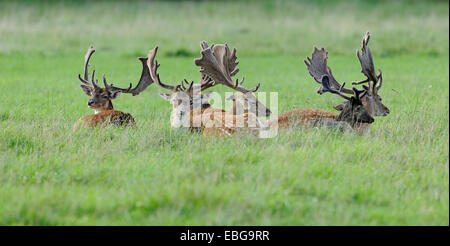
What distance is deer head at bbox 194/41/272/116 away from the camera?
9.21m

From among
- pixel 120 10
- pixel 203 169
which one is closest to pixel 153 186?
pixel 203 169

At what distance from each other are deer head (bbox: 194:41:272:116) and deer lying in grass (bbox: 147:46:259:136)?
0.14m

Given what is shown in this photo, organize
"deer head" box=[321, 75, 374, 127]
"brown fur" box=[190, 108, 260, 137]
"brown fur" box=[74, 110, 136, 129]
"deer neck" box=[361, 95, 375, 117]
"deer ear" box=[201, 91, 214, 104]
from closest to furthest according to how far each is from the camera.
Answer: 1. "brown fur" box=[190, 108, 260, 137]
2. "deer head" box=[321, 75, 374, 127]
3. "deer neck" box=[361, 95, 375, 117]
4. "brown fur" box=[74, 110, 136, 129]
5. "deer ear" box=[201, 91, 214, 104]

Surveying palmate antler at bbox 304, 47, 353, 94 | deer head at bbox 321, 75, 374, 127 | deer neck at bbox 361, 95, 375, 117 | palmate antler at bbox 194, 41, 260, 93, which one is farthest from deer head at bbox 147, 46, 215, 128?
deer neck at bbox 361, 95, 375, 117

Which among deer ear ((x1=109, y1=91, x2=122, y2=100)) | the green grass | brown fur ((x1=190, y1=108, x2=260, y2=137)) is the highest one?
deer ear ((x1=109, y1=91, x2=122, y2=100))

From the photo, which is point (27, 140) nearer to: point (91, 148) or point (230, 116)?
point (91, 148)

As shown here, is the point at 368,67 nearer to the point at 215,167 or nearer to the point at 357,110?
the point at 357,110

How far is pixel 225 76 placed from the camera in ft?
30.7

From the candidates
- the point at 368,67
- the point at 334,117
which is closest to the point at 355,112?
the point at 334,117

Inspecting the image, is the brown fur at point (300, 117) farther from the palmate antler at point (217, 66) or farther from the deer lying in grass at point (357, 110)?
the palmate antler at point (217, 66)

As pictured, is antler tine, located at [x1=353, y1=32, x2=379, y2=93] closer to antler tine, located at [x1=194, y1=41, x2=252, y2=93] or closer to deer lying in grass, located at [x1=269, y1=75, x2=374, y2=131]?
deer lying in grass, located at [x1=269, y1=75, x2=374, y2=131]

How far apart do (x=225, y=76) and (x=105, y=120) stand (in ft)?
5.52

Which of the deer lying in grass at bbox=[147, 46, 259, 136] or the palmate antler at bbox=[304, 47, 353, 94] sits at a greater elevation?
the palmate antler at bbox=[304, 47, 353, 94]

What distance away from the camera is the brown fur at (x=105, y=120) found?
8727mm
